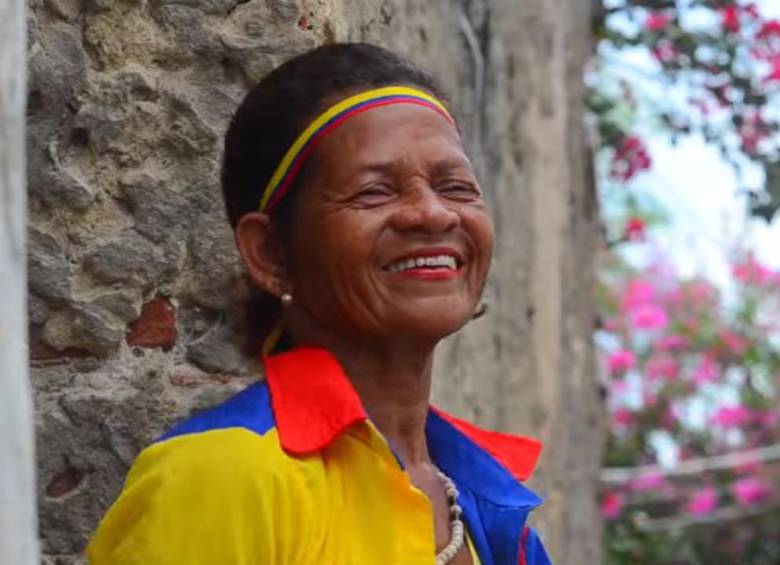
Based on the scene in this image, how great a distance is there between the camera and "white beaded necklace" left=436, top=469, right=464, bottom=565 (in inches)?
94.0

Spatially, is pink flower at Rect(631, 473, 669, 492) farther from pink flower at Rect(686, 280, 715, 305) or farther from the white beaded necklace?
the white beaded necklace

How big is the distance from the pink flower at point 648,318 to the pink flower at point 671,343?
6cm

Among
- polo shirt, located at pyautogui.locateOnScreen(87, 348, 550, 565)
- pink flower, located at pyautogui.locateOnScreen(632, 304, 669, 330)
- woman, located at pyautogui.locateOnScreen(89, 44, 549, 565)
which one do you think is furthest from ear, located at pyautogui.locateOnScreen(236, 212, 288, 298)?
pink flower, located at pyautogui.locateOnScreen(632, 304, 669, 330)

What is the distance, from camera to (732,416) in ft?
26.7

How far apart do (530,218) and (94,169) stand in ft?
7.60

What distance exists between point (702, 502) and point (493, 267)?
10.6ft

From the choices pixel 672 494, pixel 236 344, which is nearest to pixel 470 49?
pixel 236 344

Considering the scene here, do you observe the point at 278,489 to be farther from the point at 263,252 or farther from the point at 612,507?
the point at 612,507

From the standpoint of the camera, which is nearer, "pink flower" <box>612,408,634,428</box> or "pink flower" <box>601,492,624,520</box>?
"pink flower" <box>601,492,624,520</box>

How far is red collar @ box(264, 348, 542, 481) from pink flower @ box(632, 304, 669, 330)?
5.94m

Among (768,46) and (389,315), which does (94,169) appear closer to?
(389,315)

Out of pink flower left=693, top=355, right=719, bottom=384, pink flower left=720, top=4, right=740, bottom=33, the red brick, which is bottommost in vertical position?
pink flower left=693, top=355, right=719, bottom=384

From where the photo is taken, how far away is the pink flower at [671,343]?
8266 millimetres

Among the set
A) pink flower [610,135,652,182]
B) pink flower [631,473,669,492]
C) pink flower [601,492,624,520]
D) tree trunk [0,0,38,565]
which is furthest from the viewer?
pink flower [631,473,669,492]
